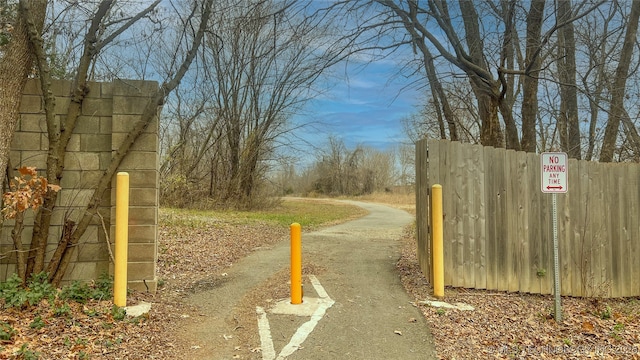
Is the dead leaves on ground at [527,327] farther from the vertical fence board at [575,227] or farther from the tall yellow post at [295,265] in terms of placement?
the tall yellow post at [295,265]

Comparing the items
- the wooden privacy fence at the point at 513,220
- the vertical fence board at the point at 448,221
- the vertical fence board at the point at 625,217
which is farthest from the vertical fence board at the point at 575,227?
the vertical fence board at the point at 448,221

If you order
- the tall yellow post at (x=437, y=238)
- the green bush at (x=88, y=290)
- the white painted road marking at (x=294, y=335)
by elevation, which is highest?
the tall yellow post at (x=437, y=238)

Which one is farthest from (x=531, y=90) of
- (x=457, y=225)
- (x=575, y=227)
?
(x=457, y=225)

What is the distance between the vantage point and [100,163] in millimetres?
5898

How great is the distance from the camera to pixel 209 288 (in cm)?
669

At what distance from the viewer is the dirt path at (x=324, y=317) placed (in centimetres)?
438

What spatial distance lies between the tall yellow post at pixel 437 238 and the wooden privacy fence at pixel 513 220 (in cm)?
42

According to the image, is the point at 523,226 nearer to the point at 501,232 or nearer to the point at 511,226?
the point at 511,226

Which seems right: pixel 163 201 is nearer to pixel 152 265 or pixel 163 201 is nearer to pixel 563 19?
pixel 152 265

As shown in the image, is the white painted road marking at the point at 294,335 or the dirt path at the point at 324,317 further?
the dirt path at the point at 324,317

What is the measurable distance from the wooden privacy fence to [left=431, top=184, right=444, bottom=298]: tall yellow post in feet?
1.36

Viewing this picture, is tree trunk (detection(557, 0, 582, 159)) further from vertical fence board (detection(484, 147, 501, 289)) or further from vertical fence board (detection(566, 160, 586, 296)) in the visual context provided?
vertical fence board (detection(484, 147, 501, 289))

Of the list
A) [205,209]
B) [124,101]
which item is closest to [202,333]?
[124,101]

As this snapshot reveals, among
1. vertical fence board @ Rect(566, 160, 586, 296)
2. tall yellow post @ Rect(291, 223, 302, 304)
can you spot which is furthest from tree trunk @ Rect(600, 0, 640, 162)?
tall yellow post @ Rect(291, 223, 302, 304)
